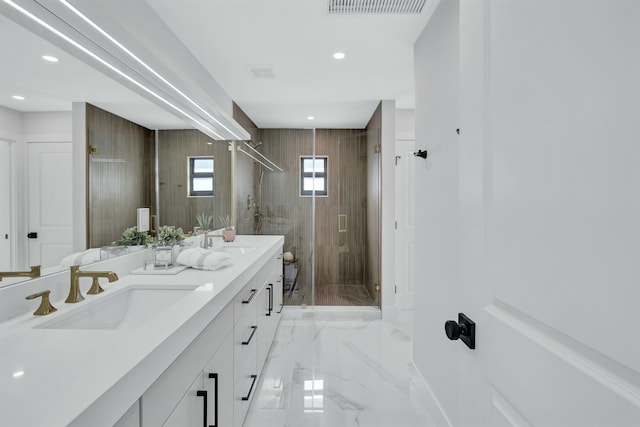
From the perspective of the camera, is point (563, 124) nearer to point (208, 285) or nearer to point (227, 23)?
point (208, 285)

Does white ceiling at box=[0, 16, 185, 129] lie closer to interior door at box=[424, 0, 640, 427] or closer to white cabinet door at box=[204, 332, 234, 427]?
white cabinet door at box=[204, 332, 234, 427]

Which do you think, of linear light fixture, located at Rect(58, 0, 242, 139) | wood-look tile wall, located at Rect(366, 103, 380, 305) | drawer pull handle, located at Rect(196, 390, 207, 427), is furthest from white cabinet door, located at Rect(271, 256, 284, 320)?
drawer pull handle, located at Rect(196, 390, 207, 427)

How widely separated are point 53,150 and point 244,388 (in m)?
1.47

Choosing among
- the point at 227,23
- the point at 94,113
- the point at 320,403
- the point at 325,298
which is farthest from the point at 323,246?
the point at 94,113

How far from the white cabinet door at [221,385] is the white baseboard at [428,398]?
1179 millimetres

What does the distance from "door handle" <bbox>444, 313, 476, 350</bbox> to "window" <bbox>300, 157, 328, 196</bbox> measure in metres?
3.40

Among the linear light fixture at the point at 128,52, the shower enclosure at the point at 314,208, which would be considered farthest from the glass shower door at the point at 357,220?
the linear light fixture at the point at 128,52

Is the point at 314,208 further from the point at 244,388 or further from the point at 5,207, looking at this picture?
the point at 5,207

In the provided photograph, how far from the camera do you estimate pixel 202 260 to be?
1880 millimetres

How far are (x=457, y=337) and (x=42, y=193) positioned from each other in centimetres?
152

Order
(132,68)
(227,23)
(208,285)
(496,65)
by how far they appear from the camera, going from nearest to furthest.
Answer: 1. (496,65)
2. (208,285)
3. (132,68)
4. (227,23)

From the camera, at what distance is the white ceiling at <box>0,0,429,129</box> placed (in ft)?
4.00

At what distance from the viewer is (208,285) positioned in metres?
1.49

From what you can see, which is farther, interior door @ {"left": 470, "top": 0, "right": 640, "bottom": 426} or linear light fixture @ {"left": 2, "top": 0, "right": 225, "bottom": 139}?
linear light fixture @ {"left": 2, "top": 0, "right": 225, "bottom": 139}
